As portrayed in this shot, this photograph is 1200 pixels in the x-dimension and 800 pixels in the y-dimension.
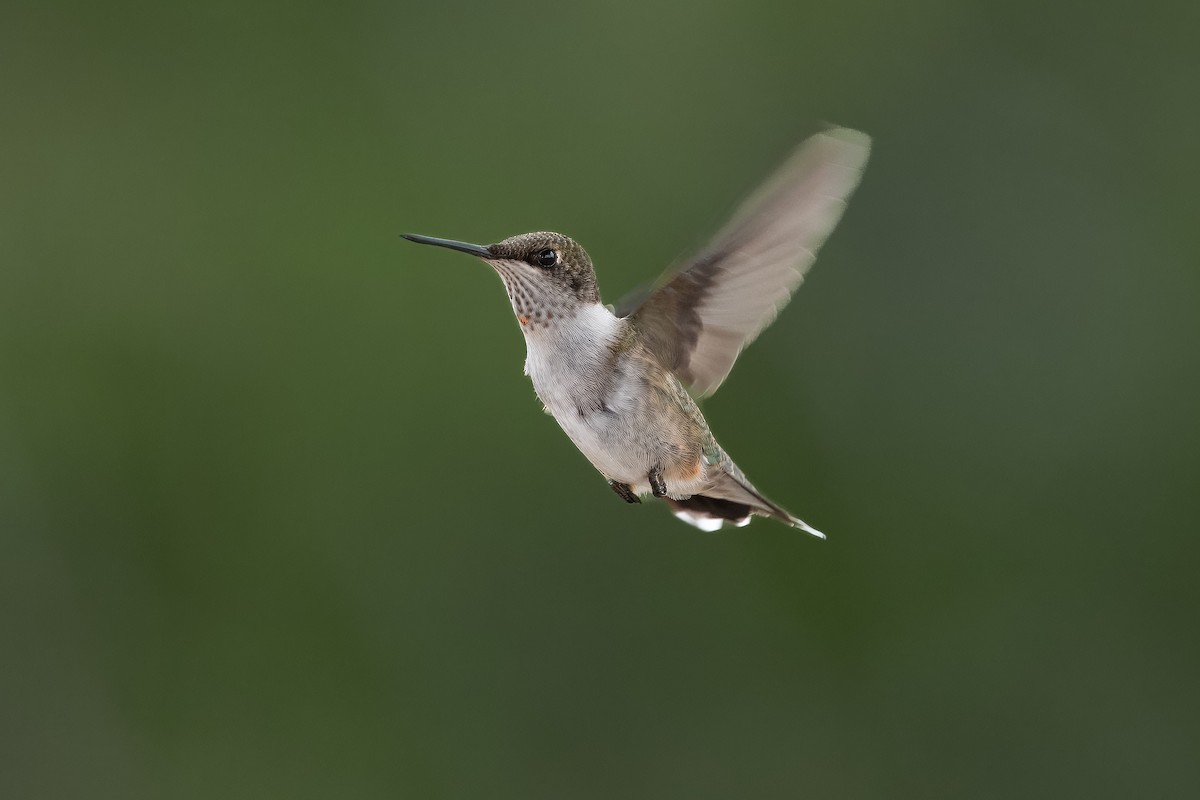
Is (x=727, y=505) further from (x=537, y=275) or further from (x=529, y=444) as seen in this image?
(x=529, y=444)

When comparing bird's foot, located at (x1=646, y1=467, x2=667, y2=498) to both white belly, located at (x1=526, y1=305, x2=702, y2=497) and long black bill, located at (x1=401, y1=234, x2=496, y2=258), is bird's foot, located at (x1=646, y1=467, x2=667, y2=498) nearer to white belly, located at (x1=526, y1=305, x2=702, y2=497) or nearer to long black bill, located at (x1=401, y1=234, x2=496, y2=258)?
white belly, located at (x1=526, y1=305, x2=702, y2=497)

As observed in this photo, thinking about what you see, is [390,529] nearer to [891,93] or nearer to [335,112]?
[335,112]

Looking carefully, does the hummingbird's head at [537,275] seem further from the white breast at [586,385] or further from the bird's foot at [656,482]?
the bird's foot at [656,482]

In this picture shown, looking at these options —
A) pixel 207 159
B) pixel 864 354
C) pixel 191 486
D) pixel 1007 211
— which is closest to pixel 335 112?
pixel 207 159

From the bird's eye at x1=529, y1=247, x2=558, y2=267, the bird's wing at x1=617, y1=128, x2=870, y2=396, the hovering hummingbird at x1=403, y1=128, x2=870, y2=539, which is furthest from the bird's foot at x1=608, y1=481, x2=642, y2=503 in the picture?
the bird's eye at x1=529, y1=247, x2=558, y2=267

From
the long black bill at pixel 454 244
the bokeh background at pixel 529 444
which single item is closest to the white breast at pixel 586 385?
the long black bill at pixel 454 244

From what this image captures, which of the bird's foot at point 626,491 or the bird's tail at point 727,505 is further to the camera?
the bird's tail at point 727,505

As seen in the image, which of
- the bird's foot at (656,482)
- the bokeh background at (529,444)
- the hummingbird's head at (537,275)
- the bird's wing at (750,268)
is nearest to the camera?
the bird's wing at (750,268)
